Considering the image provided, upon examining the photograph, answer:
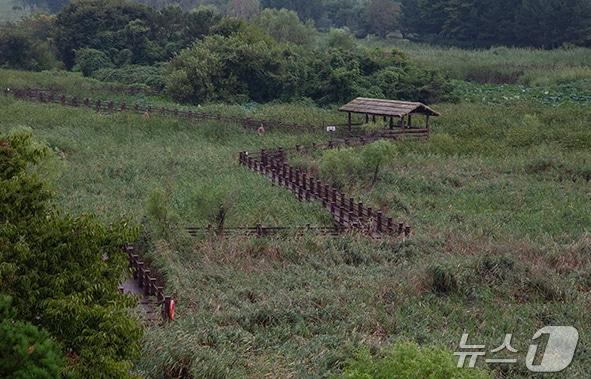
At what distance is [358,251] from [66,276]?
10.8m

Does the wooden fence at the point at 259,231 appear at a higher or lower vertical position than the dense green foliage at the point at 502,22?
lower

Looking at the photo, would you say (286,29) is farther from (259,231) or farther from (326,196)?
(259,231)

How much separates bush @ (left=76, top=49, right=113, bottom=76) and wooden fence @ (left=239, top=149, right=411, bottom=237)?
27859 mm

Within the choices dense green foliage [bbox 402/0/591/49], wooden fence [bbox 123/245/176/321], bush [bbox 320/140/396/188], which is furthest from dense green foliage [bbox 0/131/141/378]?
dense green foliage [bbox 402/0/591/49]

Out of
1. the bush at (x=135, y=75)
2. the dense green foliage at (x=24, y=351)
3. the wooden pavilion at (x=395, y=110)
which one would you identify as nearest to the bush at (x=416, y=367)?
the dense green foliage at (x=24, y=351)

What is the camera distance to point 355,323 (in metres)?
15.5

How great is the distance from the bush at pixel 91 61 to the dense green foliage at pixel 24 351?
165 feet

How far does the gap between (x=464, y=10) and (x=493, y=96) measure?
84.8ft

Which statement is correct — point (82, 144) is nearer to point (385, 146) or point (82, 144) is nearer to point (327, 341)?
point (385, 146)

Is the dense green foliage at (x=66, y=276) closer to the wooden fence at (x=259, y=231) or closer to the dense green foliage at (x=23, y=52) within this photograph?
the wooden fence at (x=259, y=231)

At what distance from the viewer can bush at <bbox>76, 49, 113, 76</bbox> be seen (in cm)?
5738

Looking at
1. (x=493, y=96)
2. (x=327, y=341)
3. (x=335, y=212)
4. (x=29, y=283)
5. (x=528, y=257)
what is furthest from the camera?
(x=493, y=96)

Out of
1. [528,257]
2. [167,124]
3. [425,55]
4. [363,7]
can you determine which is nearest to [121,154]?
[167,124]

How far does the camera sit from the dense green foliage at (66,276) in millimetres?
10008
